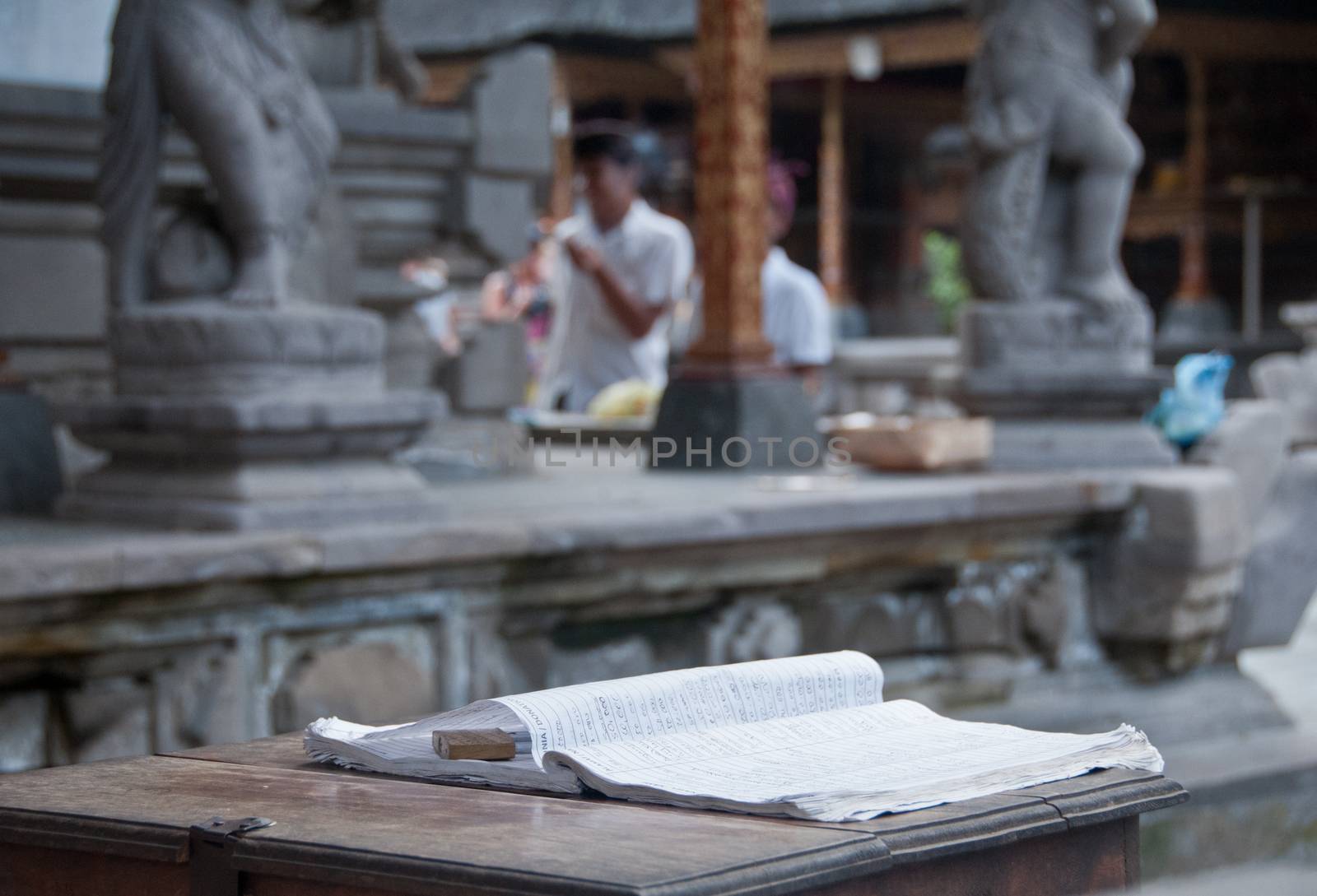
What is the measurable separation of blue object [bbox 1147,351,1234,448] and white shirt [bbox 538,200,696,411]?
5.68 feet

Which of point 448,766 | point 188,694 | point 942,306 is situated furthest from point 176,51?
point 942,306

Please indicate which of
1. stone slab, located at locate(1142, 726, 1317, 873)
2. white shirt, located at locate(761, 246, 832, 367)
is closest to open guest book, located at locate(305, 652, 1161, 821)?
stone slab, located at locate(1142, 726, 1317, 873)

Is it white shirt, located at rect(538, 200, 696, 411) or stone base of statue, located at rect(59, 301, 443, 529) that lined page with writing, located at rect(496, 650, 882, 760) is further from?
white shirt, located at rect(538, 200, 696, 411)

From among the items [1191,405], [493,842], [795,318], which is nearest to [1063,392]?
[1191,405]

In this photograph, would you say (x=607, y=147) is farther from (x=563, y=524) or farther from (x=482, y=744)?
(x=482, y=744)

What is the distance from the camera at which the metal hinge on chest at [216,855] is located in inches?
53.6

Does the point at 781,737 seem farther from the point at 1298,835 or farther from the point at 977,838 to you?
the point at 1298,835

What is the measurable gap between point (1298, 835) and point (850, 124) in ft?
42.2

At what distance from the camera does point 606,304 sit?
6352 mm

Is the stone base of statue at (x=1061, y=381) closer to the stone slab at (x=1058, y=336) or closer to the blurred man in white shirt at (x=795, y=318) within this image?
the stone slab at (x=1058, y=336)

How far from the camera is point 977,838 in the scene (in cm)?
135

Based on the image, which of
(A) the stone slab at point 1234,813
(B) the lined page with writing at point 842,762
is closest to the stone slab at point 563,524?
(A) the stone slab at point 1234,813

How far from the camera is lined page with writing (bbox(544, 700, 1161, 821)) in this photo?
1.38m

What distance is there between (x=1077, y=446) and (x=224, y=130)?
2.45 meters
